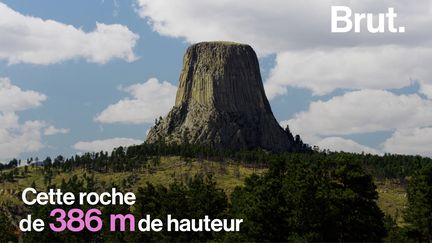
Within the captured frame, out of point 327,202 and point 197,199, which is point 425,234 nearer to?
point 327,202

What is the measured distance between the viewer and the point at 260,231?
6028cm

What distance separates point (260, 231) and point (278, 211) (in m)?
2.65

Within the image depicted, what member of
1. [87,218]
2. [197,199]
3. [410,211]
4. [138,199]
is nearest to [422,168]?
[410,211]

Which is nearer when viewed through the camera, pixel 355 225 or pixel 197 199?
pixel 355 225

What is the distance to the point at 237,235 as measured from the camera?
213ft

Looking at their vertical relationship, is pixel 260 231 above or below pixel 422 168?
below

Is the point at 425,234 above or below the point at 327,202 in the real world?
below

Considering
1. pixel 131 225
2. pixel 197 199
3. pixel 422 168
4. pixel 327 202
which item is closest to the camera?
pixel 327 202

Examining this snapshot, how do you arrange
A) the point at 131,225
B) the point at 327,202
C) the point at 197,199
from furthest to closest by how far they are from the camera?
the point at 131,225 → the point at 197,199 → the point at 327,202

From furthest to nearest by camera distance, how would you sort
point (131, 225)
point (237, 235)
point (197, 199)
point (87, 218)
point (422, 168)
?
1. point (87, 218)
2. point (131, 225)
3. point (197, 199)
4. point (422, 168)
5. point (237, 235)

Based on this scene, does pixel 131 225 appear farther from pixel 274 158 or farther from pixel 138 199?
pixel 274 158

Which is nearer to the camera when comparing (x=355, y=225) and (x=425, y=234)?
(x=355, y=225)

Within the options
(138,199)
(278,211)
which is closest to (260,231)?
(278,211)

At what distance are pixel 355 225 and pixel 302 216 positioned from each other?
17.3 feet
